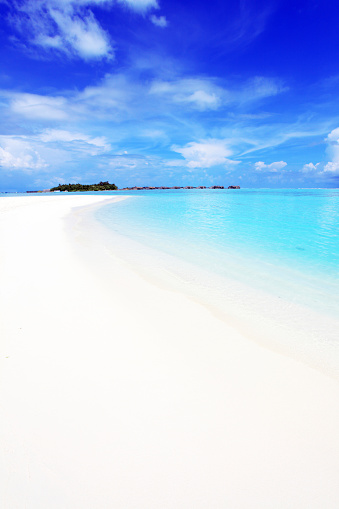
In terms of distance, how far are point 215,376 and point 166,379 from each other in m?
0.46

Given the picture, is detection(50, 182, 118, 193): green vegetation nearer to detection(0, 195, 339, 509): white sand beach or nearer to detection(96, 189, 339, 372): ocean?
detection(96, 189, 339, 372): ocean

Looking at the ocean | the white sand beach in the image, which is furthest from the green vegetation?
the white sand beach

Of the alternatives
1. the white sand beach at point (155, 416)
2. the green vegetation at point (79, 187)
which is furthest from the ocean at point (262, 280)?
the green vegetation at point (79, 187)

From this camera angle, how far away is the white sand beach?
1487 mm

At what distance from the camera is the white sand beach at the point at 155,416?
1.49 meters

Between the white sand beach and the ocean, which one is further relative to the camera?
the ocean

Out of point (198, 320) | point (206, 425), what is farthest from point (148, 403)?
point (198, 320)

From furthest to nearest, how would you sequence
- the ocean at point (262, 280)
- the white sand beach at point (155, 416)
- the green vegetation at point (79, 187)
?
the green vegetation at point (79, 187), the ocean at point (262, 280), the white sand beach at point (155, 416)

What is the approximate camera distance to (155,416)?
1.94 metres

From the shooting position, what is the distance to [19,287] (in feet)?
13.7

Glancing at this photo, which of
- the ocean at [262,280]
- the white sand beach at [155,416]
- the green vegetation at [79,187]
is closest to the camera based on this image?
the white sand beach at [155,416]

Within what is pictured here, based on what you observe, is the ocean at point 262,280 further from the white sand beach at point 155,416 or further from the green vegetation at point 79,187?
the green vegetation at point 79,187

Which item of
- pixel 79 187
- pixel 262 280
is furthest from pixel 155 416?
pixel 79 187

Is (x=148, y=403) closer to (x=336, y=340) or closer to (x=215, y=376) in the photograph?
(x=215, y=376)
